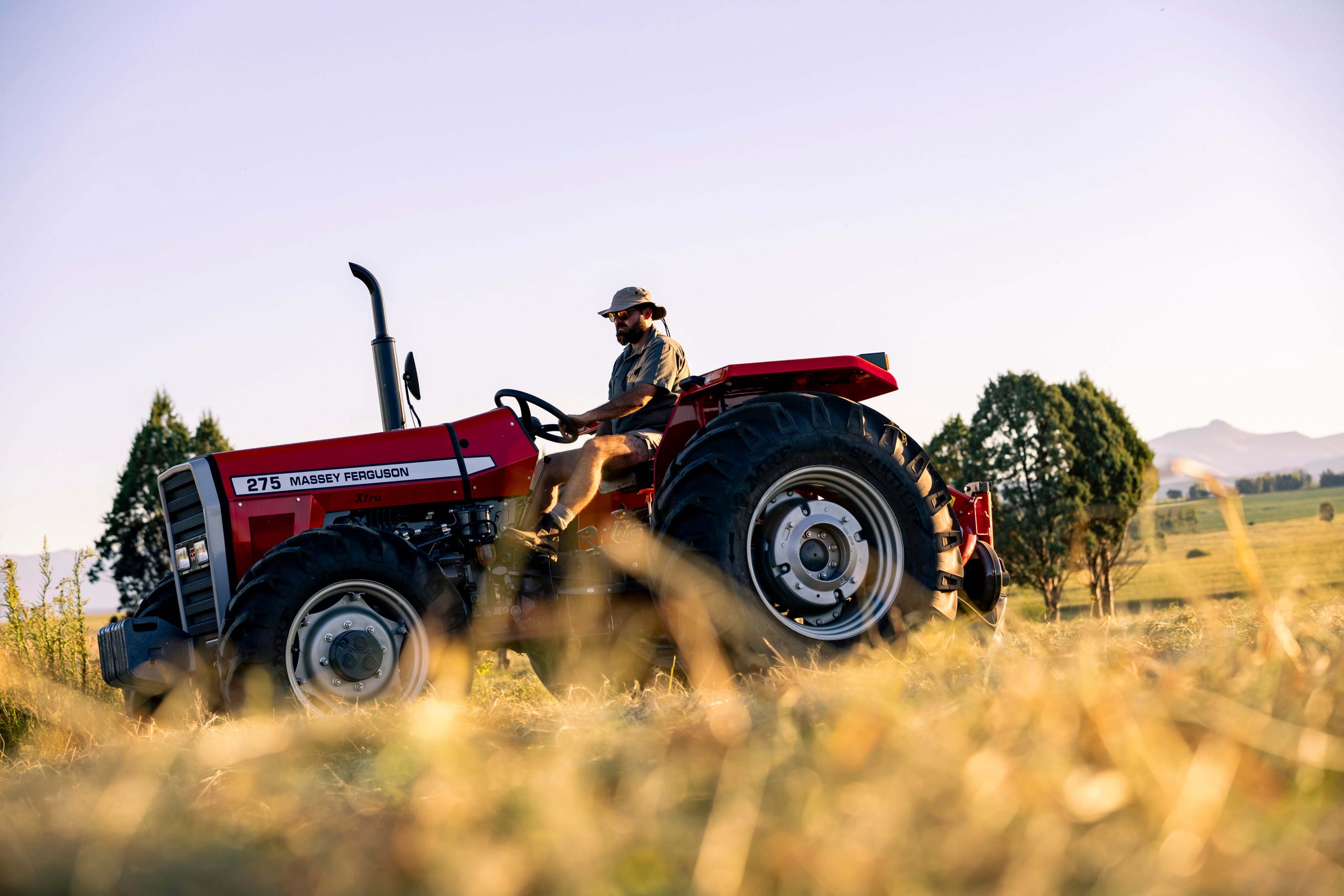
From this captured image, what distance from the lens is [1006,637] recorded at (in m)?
4.24

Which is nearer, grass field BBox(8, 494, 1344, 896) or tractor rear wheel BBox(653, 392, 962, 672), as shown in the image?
grass field BBox(8, 494, 1344, 896)

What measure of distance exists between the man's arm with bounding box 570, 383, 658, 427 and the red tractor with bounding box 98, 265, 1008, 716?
89mm

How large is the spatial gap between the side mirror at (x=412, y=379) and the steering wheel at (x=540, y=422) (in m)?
0.45

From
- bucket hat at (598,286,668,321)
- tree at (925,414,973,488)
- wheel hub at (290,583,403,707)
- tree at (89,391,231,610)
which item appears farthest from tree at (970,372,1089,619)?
wheel hub at (290,583,403,707)

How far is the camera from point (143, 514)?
25.9m

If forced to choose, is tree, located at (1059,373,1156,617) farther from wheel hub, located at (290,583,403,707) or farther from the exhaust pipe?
wheel hub, located at (290,583,403,707)

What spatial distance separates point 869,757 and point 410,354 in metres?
3.82

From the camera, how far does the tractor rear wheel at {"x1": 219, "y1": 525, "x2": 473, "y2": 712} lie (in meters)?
3.69

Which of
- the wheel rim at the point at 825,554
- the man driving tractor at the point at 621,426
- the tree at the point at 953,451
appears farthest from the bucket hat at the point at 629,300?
the tree at the point at 953,451

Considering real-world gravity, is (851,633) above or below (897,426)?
below

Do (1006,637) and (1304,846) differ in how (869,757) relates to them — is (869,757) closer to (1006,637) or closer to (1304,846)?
(1304,846)

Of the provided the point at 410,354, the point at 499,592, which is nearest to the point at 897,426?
the point at 499,592

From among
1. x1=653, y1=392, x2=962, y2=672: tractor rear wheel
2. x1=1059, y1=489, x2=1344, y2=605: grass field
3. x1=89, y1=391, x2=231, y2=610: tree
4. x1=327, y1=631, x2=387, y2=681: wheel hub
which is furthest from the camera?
x1=89, y1=391, x2=231, y2=610: tree

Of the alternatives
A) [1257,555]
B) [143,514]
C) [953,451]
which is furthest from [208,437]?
[1257,555]
